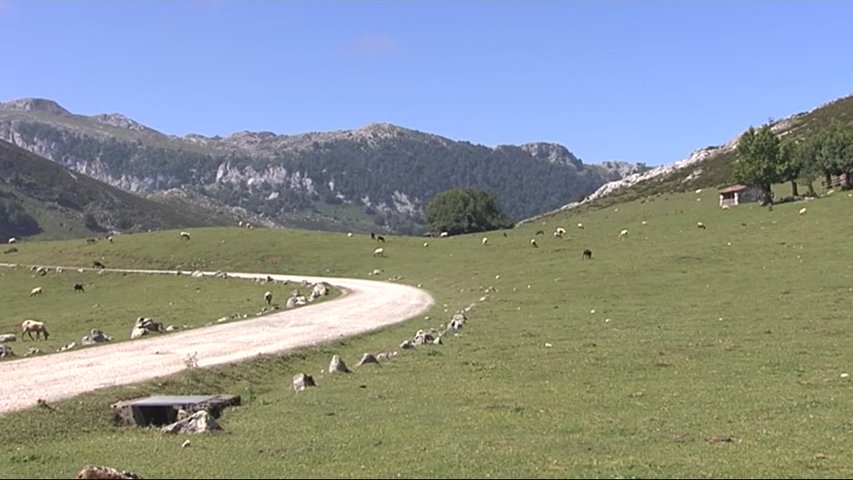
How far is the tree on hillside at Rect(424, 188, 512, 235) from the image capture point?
5512 inches

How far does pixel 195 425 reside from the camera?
18016mm

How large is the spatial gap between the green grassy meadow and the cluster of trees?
Result: 100 feet

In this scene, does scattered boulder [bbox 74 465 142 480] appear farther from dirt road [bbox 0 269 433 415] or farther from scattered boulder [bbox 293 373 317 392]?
scattered boulder [bbox 293 373 317 392]

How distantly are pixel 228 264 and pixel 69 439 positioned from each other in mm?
77305

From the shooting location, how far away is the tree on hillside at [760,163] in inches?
3637

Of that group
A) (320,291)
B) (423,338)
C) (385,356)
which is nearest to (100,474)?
(385,356)

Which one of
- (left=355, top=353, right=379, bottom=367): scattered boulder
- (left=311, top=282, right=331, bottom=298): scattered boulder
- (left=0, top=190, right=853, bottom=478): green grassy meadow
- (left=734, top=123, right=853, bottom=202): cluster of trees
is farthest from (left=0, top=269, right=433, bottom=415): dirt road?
(left=734, top=123, right=853, bottom=202): cluster of trees

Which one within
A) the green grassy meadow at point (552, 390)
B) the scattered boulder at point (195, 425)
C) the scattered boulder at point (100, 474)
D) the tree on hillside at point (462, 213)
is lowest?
the green grassy meadow at point (552, 390)

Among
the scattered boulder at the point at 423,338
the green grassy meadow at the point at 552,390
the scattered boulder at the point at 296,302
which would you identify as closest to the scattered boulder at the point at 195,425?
the green grassy meadow at the point at 552,390

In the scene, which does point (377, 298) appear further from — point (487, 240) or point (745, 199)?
point (745, 199)

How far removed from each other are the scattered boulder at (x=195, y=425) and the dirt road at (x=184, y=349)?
→ 17.1 ft

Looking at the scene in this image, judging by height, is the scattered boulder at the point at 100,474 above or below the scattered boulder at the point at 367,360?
above

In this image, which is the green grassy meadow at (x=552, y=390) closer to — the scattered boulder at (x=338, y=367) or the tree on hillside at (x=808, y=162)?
the scattered boulder at (x=338, y=367)

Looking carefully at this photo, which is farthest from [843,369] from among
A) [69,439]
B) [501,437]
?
[69,439]
